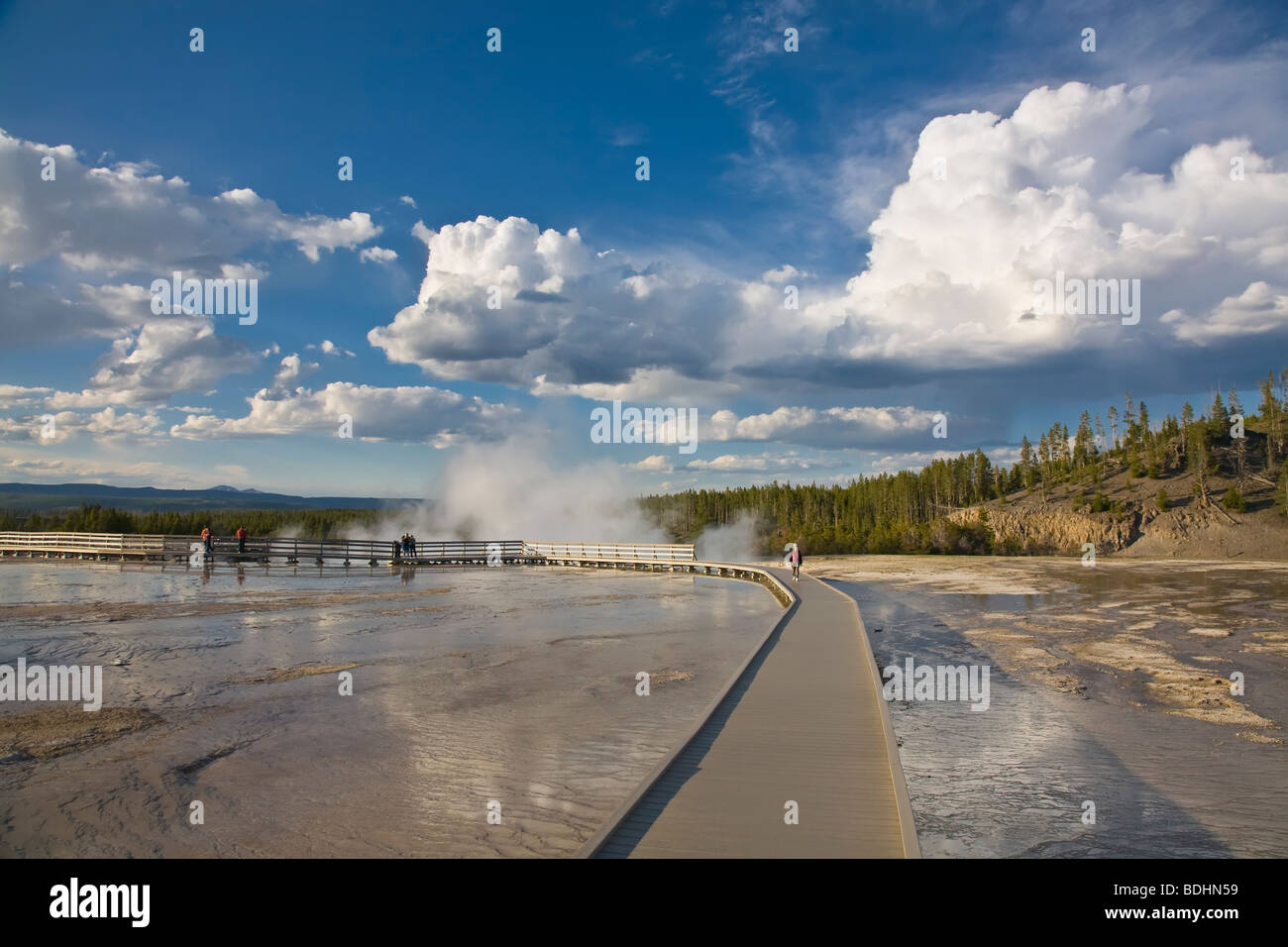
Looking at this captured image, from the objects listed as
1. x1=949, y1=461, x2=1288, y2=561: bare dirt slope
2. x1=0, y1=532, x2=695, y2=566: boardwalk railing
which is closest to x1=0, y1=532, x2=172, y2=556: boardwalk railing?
x1=0, y1=532, x2=695, y2=566: boardwalk railing

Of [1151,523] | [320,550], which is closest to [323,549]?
[320,550]

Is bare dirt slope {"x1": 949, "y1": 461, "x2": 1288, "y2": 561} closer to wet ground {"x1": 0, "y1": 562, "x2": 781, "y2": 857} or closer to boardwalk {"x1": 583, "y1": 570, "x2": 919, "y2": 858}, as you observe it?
wet ground {"x1": 0, "y1": 562, "x2": 781, "y2": 857}

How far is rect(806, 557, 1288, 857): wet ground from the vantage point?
6812 millimetres

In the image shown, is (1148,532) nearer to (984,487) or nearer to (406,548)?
(984,487)

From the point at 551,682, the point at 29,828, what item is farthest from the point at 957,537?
the point at 29,828

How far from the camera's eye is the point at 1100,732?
9875mm

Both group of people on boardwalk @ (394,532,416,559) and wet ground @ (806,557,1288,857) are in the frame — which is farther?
group of people on boardwalk @ (394,532,416,559)

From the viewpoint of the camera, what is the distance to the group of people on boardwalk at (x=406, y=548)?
41750 millimetres

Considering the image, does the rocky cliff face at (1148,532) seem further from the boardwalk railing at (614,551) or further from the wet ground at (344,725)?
the wet ground at (344,725)

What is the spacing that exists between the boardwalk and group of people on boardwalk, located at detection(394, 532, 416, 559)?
33.7 meters

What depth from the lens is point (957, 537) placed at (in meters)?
59.2

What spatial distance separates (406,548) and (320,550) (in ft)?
15.0

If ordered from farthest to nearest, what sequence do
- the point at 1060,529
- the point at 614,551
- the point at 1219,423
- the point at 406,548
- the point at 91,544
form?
the point at 1219,423
the point at 1060,529
the point at 91,544
the point at 614,551
the point at 406,548
